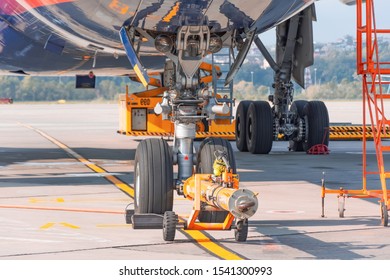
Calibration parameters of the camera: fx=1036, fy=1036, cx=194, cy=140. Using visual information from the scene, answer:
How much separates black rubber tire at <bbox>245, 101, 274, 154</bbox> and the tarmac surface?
0.62 m

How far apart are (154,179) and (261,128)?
1018 centimetres

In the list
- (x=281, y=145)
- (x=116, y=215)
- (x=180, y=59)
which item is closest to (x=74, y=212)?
(x=116, y=215)

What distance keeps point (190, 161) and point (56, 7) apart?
2.27 meters

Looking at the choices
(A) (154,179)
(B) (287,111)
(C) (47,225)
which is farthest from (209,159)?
(B) (287,111)

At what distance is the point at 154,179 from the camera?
10.3 metres

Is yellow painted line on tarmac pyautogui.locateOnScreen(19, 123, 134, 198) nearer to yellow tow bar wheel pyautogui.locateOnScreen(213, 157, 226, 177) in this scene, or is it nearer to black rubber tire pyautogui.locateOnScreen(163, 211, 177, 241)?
yellow tow bar wheel pyautogui.locateOnScreen(213, 157, 226, 177)

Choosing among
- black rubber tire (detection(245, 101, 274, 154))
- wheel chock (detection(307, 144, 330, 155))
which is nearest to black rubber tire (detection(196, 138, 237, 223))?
black rubber tire (detection(245, 101, 274, 154))

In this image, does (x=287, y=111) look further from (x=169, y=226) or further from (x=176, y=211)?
(x=169, y=226)

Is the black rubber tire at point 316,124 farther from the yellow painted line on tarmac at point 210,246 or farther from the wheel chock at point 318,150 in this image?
the yellow painted line on tarmac at point 210,246

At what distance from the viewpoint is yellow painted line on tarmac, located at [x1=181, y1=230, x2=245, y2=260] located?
28.4 ft

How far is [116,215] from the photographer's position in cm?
1122

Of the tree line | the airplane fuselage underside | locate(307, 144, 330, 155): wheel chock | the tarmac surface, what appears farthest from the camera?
the tree line

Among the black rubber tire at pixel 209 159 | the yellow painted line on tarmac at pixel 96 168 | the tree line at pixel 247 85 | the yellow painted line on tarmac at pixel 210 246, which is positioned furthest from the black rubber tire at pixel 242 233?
the tree line at pixel 247 85
